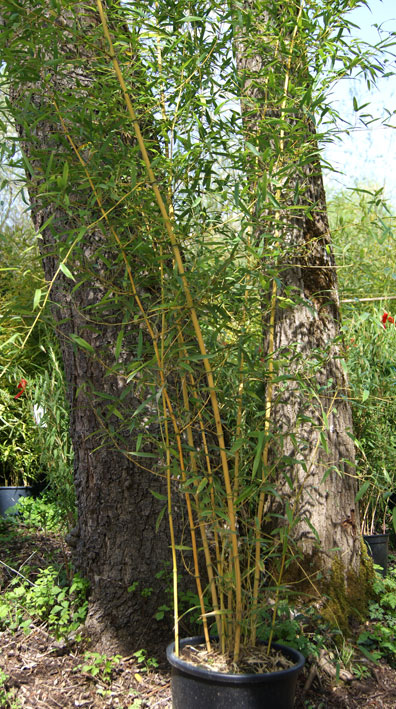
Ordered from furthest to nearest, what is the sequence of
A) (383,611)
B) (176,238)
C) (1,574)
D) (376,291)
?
1. (376,291)
2. (1,574)
3. (383,611)
4. (176,238)

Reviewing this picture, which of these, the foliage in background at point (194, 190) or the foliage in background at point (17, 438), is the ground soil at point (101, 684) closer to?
the foliage in background at point (194, 190)

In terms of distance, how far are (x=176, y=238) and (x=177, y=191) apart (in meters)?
0.16

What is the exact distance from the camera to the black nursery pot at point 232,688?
1631 mm

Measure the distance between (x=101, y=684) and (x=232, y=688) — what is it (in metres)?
0.75

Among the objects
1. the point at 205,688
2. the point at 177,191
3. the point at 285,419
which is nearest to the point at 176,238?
the point at 177,191

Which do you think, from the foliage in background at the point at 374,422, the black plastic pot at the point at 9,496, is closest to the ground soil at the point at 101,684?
the foliage in background at the point at 374,422

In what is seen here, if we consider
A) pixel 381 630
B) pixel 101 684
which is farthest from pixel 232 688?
pixel 381 630

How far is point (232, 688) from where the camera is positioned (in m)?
1.64

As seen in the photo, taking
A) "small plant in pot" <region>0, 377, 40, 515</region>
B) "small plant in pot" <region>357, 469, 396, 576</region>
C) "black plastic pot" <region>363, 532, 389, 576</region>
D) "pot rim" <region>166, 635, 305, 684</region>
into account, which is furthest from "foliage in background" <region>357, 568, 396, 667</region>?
"small plant in pot" <region>0, 377, 40, 515</region>

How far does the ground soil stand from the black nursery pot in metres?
0.46

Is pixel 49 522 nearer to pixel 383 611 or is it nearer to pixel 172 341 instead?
pixel 383 611

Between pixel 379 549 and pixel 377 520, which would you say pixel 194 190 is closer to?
pixel 379 549

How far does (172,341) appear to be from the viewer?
6.07 ft

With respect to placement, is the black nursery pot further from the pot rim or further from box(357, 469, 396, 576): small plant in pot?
box(357, 469, 396, 576): small plant in pot
